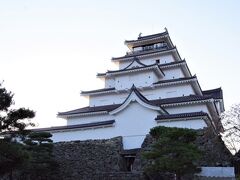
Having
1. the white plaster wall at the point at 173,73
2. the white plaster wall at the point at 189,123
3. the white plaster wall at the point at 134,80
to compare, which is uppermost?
the white plaster wall at the point at 173,73

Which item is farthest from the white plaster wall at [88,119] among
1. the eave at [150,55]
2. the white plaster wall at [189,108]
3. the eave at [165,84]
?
the eave at [150,55]

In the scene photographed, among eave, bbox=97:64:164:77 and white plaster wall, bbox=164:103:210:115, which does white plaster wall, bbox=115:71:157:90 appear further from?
white plaster wall, bbox=164:103:210:115

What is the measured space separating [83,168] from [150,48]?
15.4 metres

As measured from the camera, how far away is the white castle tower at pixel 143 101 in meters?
20.8

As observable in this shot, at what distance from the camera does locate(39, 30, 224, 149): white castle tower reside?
818 inches

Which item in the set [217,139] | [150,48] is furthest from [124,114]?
[150,48]

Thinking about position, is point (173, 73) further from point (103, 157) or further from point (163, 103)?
point (103, 157)

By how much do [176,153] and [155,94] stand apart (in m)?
13.4

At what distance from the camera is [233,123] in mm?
14578

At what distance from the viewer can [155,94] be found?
84.8 ft

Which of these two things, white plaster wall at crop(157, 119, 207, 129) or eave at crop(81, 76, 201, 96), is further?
eave at crop(81, 76, 201, 96)

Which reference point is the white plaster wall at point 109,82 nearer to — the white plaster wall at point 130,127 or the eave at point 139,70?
the eave at point 139,70

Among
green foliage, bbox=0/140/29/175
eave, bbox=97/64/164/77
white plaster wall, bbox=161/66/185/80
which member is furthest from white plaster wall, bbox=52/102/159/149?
green foliage, bbox=0/140/29/175

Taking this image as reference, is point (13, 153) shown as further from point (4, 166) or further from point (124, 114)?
point (124, 114)
